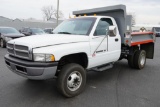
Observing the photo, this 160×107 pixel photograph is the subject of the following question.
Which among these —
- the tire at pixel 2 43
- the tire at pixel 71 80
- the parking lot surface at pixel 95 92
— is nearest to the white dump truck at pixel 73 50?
the tire at pixel 71 80

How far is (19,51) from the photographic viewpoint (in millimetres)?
4105

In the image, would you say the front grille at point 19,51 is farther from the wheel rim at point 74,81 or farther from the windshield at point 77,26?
the windshield at point 77,26

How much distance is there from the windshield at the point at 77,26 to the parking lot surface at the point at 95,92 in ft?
5.17

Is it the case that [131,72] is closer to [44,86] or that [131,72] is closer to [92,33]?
[92,33]

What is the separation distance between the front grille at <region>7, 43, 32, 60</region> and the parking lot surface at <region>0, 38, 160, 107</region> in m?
1.04

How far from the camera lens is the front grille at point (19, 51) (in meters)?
3.87

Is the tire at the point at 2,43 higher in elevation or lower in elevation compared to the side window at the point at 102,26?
lower

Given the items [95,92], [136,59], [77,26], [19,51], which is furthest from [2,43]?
[95,92]

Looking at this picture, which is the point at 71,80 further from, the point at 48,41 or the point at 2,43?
the point at 2,43

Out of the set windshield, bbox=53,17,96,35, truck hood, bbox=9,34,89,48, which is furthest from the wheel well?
windshield, bbox=53,17,96,35

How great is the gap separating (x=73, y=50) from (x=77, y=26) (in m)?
1.23

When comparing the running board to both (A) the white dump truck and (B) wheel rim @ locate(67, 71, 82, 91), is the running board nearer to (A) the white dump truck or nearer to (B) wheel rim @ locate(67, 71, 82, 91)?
(A) the white dump truck

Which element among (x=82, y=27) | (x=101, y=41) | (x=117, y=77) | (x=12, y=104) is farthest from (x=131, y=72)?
(x=12, y=104)

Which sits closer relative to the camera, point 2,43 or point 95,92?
point 95,92
